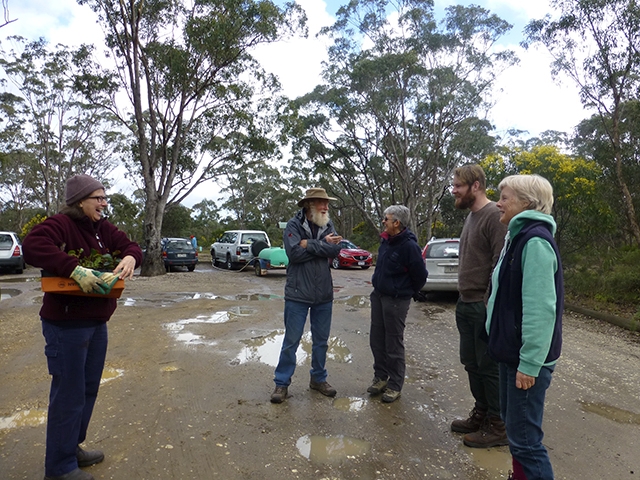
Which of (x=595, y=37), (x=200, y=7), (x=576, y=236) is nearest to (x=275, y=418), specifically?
(x=576, y=236)

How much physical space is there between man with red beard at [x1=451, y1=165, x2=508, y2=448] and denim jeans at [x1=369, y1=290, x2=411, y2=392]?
610 millimetres

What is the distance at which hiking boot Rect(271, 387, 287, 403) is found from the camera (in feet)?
13.0

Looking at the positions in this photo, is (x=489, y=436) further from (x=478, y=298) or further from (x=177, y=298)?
(x=177, y=298)

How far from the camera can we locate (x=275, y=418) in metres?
3.67

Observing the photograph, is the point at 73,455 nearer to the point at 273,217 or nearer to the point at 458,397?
the point at 458,397

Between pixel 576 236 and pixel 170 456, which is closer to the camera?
pixel 170 456

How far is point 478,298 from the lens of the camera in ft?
11.4

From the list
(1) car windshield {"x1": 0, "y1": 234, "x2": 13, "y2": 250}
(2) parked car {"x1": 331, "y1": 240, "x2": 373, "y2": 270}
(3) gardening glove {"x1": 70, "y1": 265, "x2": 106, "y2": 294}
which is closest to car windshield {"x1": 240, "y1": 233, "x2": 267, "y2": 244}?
(2) parked car {"x1": 331, "y1": 240, "x2": 373, "y2": 270}

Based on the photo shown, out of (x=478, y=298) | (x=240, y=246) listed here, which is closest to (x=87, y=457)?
(x=478, y=298)

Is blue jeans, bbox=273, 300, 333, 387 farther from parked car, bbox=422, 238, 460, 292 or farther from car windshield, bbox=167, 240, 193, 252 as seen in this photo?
car windshield, bbox=167, 240, 193, 252

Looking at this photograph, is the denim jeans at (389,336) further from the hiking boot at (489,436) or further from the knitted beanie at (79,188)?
the knitted beanie at (79,188)

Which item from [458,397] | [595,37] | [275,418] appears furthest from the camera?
[595,37]

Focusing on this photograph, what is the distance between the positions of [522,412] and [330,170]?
27.0 metres

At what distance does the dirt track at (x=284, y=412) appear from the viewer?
297cm
